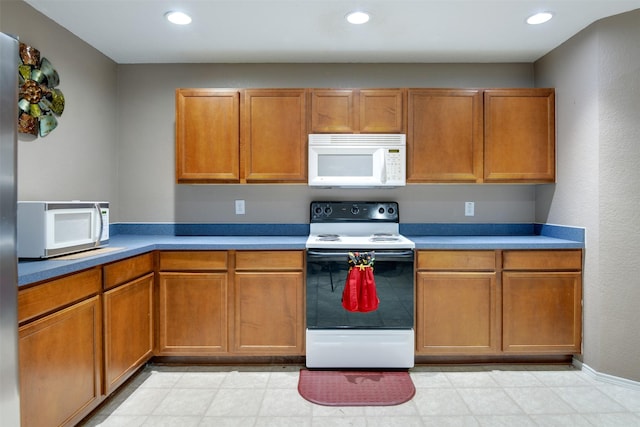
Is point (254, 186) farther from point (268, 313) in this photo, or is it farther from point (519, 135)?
point (519, 135)

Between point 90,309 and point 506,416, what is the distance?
7.55 ft

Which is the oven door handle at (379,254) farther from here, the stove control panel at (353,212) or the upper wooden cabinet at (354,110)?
the upper wooden cabinet at (354,110)

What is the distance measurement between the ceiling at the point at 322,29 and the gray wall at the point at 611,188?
0.22 m

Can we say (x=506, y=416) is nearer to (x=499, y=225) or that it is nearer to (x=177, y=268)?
(x=499, y=225)

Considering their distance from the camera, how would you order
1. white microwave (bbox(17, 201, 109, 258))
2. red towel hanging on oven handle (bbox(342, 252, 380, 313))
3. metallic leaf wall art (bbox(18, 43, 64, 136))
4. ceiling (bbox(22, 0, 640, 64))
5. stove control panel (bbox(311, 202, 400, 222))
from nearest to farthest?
white microwave (bbox(17, 201, 109, 258)) → metallic leaf wall art (bbox(18, 43, 64, 136)) → ceiling (bbox(22, 0, 640, 64)) → red towel hanging on oven handle (bbox(342, 252, 380, 313)) → stove control panel (bbox(311, 202, 400, 222))

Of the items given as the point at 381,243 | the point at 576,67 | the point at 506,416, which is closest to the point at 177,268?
the point at 381,243

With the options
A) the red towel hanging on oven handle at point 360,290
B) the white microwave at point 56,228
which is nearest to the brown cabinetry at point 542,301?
the red towel hanging on oven handle at point 360,290

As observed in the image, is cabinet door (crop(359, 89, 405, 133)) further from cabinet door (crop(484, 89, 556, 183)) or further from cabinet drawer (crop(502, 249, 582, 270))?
cabinet drawer (crop(502, 249, 582, 270))

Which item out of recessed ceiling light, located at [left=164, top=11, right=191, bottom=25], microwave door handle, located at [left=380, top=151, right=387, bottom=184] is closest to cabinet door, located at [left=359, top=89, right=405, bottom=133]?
microwave door handle, located at [left=380, top=151, right=387, bottom=184]

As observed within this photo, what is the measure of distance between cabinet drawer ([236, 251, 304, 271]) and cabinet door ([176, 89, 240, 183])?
2.02 ft

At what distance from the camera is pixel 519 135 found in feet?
9.14

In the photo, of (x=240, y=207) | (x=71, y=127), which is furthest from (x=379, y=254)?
(x=71, y=127)

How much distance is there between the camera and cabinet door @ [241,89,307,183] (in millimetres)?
2758

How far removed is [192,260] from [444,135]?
6.70 feet
